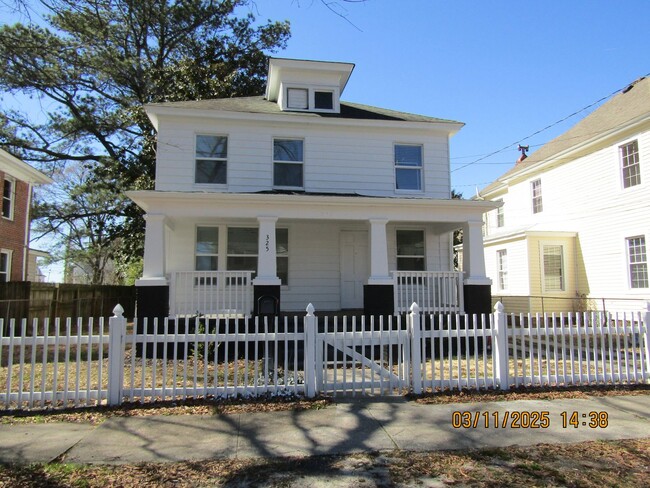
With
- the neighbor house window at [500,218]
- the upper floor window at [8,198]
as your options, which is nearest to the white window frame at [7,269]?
the upper floor window at [8,198]

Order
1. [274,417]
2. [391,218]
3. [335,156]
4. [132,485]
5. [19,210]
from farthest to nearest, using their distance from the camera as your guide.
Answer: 1. [19,210]
2. [335,156]
3. [391,218]
4. [274,417]
5. [132,485]

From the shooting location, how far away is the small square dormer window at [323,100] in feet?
42.3

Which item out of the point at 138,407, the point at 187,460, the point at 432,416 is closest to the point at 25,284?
the point at 138,407

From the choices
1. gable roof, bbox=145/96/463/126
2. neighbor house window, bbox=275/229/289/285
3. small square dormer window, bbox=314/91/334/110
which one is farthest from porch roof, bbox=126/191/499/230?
small square dormer window, bbox=314/91/334/110

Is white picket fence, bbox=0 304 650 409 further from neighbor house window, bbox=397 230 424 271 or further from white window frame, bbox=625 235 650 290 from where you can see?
white window frame, bbox=625 235 650 290

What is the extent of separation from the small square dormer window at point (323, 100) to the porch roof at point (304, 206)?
4073 mm

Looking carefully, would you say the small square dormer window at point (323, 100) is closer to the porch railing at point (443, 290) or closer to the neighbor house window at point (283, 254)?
the neighbor house window at point (283, 254)

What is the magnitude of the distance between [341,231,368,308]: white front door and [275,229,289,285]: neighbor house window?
162cm

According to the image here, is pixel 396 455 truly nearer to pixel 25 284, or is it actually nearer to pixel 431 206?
pixel 431 206

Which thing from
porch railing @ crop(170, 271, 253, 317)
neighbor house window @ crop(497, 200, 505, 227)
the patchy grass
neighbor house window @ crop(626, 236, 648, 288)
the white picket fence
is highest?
neighbor house window @ crop(497, 200, 505, 227)

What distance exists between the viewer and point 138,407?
557 centimetres

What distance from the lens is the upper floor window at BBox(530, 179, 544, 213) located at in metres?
19.0

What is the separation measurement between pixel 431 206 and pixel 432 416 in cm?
618

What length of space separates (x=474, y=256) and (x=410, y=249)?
2370mm
